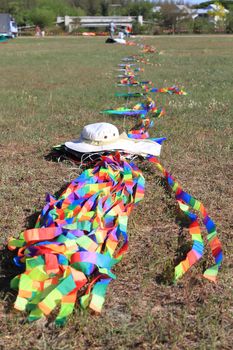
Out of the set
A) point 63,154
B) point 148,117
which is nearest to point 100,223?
point 63,154

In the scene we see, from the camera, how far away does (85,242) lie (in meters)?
2.64

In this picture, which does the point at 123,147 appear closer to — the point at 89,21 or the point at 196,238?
the point at 196,238

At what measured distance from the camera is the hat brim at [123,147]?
15.3 feet

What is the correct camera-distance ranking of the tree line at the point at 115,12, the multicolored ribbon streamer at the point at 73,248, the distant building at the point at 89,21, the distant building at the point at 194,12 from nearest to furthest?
the multicolored ribbon streamer at the point at 73,248 < the tree line at the point at 115,12 < the distant building at the point at 194,12 < the distant building at the point at 89,21

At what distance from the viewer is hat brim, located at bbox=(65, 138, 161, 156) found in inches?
183

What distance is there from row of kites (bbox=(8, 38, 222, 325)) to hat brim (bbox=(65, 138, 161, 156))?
1.85 feet

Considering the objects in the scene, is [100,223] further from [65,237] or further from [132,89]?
[132,89]

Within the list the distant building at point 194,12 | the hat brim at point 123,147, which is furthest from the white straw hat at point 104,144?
the distant building at point 194,12

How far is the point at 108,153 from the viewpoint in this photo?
15.2ft

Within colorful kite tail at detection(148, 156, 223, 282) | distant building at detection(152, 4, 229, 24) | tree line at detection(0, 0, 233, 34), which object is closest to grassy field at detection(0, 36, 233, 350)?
colorful kite tail at detection(148, 156, 223, 282)

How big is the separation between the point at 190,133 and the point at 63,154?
77.9 inches

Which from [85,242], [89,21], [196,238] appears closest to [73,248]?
[85,242]

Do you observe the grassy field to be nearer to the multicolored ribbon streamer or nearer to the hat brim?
the multicolored ribbon streamer

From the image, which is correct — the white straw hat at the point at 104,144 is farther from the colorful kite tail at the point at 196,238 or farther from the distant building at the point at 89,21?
the distant building at the point at 89,21
